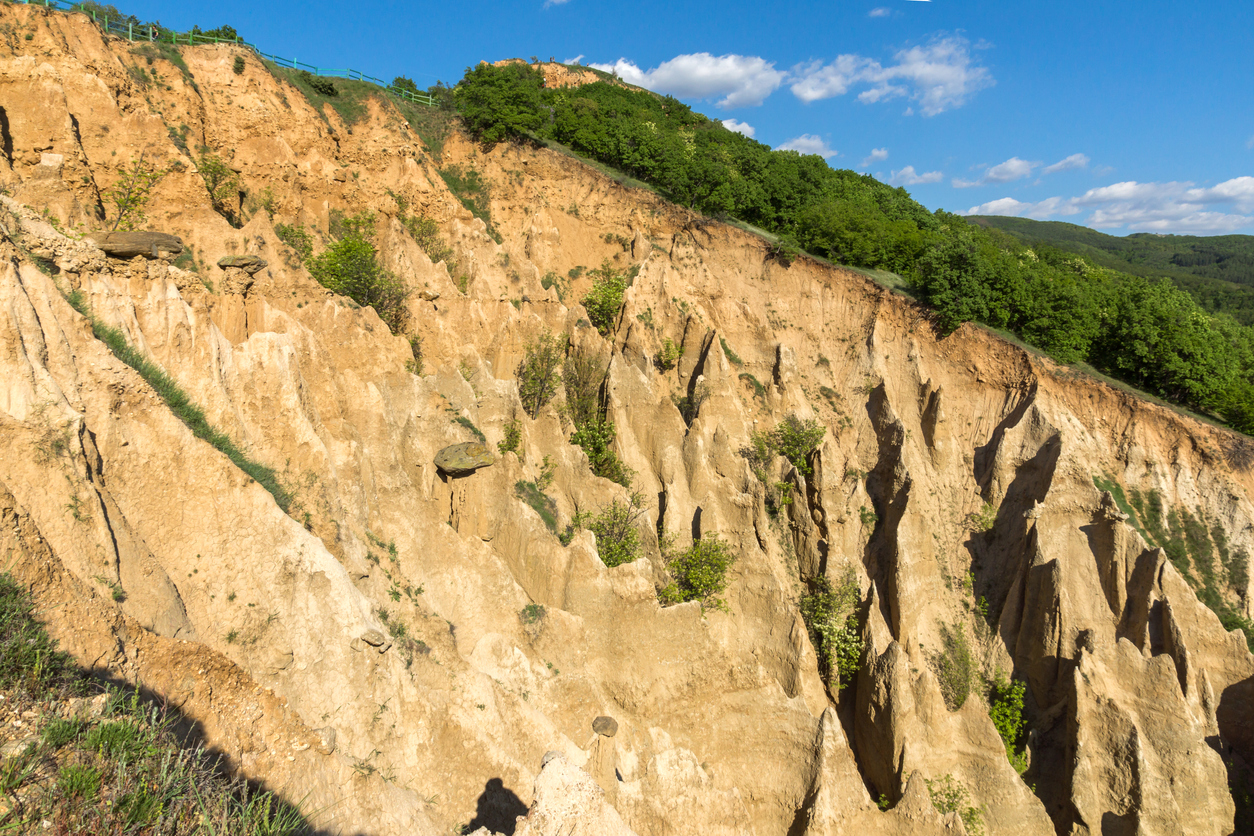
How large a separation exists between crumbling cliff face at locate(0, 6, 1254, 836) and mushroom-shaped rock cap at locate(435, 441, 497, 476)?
43cm

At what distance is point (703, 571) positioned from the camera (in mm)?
20422

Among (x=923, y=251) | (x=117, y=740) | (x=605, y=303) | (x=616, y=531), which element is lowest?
(x=616, y=531)

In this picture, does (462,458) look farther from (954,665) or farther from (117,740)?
(954,665)

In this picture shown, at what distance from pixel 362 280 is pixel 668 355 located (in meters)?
13.9

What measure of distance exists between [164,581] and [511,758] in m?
7.49

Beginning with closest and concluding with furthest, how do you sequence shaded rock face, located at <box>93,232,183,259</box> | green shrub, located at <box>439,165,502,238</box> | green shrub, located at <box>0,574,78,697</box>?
green shrub, located at <box>0,574,78,697</box> < shaded rock face, located at <box>93,232,183,259</box> < green shrub, located at <box>439,165,502,238</box>

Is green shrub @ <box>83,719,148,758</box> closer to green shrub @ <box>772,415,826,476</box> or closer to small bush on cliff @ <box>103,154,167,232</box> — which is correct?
small bush on cliff @ <box>103,154,167,232</box>

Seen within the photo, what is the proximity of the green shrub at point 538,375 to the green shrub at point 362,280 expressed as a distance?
15.7ft

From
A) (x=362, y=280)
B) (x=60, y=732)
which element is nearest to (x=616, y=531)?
(x=362, y=280)

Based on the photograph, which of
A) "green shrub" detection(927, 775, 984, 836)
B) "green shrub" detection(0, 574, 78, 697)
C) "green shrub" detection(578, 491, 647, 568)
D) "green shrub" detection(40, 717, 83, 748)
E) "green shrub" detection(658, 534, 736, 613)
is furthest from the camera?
"green shrub" detection(658, 534, 736, 613)

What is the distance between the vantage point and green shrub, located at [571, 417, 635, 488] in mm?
A: 24297

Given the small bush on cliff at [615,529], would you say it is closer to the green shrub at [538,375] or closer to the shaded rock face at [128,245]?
the green shrub at [538,375]

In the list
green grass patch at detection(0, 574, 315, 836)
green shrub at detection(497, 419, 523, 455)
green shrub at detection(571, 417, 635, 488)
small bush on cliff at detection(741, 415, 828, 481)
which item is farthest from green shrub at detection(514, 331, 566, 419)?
green grass patch at detection(0, 574, 315, 836)

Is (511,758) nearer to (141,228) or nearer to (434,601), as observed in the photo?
(434,601)
